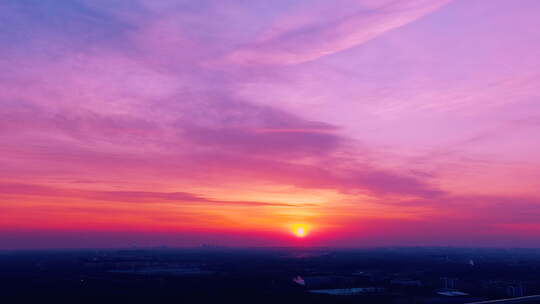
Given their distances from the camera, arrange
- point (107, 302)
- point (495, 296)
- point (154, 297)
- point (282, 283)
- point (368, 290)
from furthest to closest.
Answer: point (282, 283) < point (368, 290) < point (495, 296) < point (154, 297) < point (107, 302)

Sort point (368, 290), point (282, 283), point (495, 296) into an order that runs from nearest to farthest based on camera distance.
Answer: point (495, 296), point (368, 290), point (282, 283)

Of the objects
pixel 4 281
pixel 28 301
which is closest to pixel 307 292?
pixel 28 301

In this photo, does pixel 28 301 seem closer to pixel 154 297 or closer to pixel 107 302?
pixel 107 302

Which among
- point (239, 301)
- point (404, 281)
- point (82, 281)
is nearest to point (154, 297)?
point (239, 301)

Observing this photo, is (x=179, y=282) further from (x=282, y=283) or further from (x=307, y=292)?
(x=307, y=292)

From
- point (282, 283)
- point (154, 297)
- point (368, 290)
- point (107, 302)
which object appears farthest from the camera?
point (282, 283)

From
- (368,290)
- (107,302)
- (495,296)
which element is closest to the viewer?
(107,302)

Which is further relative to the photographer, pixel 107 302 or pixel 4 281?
pixel 4 281

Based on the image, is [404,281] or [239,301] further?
[404,281]
